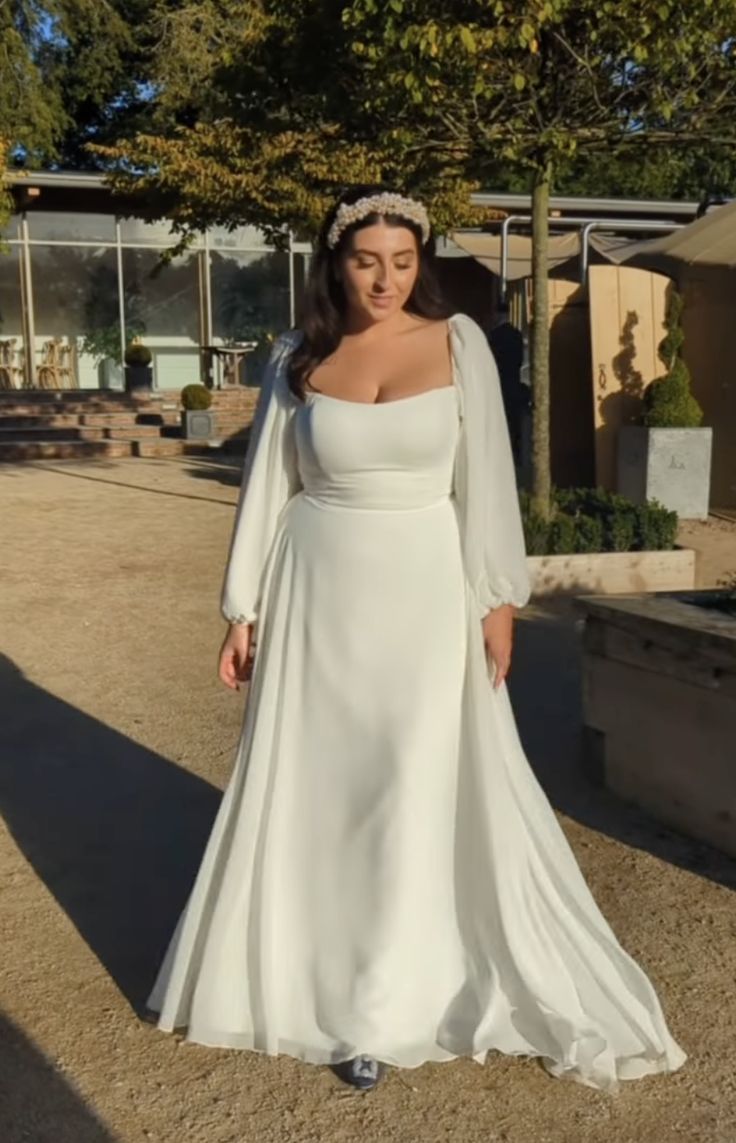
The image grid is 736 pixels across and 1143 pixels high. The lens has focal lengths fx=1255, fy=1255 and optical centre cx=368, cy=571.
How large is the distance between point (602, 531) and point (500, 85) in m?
3.02

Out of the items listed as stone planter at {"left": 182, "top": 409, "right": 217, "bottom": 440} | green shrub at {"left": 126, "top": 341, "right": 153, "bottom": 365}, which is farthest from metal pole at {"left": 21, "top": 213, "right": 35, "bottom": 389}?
stone planter at {"left": 182, "top": 409, "right": 217, "bottom": 440}

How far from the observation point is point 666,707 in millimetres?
4238

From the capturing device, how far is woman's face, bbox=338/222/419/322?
279cm

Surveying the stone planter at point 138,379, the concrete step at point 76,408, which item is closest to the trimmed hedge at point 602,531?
the concrete step at point 76,408

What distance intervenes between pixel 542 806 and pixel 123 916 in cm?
143

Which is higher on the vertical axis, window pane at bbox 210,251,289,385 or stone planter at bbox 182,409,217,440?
window pane at bbox 210,251,289,385

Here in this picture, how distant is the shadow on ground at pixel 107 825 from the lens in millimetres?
3654

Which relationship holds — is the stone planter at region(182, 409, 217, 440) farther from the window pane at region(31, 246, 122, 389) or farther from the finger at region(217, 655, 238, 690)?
the finger at region(217, 655, 238, 690)

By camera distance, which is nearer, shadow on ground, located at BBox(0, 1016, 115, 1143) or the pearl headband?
shadow on ground, located at BBox(0, 1016, 115, 1143)

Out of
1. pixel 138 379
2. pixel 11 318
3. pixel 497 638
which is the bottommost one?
pixel 497 638

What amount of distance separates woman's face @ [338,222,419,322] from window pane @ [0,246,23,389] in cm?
2187

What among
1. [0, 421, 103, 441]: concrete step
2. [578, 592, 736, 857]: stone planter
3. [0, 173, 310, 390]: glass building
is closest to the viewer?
[578, 592, 736, 857]: stone planter

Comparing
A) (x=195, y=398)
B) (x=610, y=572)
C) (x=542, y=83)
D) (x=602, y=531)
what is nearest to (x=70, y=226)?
(x=195, y=398)

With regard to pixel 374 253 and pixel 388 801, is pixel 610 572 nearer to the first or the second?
pixel 388 801
